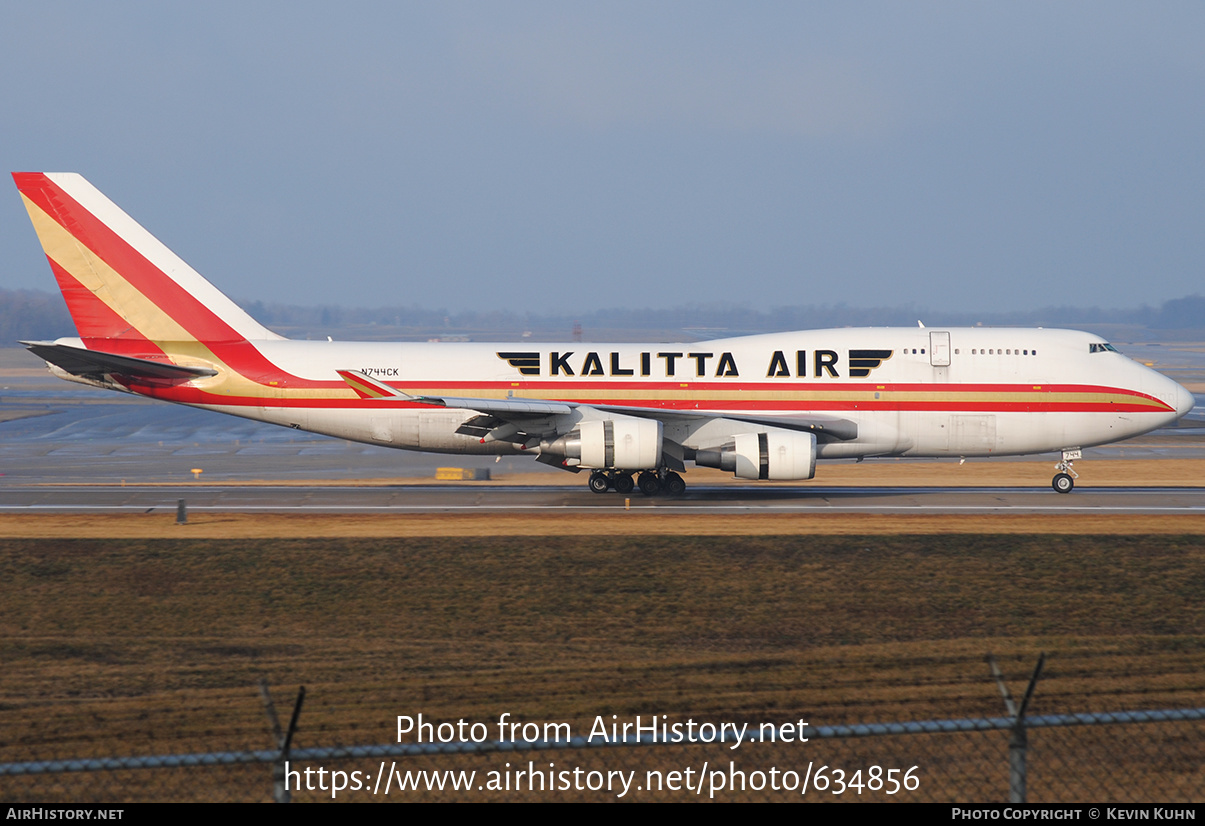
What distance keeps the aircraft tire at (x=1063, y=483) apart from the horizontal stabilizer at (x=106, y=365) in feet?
94.2

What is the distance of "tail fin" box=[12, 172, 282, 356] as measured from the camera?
33.0 meters

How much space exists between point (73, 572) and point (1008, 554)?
2111 cm

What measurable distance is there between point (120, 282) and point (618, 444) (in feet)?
57.0

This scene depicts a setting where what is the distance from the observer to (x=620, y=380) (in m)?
33.5

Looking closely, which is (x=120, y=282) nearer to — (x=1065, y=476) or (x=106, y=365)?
(x=106, y=365)

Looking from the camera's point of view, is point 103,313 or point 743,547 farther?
point 103,313

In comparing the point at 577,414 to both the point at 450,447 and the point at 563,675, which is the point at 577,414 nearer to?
the point at 450,447

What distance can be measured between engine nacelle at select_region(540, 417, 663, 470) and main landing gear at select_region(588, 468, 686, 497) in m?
2.15

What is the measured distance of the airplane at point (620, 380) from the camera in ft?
109

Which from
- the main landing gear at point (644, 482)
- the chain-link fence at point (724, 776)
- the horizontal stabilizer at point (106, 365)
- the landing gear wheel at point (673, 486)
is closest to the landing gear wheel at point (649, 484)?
the main landing gear at point (644, 482)

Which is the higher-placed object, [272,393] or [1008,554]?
[272,393]

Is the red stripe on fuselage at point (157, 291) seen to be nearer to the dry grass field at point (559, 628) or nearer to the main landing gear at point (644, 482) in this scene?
the dry grass field at point (559, 628)
